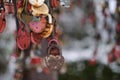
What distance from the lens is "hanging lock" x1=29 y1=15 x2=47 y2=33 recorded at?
1438 millimetres

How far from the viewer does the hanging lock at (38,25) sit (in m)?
1.44

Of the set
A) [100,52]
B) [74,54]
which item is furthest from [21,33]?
[74,54]

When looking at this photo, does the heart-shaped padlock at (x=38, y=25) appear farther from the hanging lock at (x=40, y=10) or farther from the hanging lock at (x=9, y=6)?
the hanging lock at (x=9, y=6)

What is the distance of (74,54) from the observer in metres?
7.62

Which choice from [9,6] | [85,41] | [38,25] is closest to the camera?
[38,25]

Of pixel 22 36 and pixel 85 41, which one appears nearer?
pixel 22 36

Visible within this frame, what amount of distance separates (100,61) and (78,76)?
23.1 inches

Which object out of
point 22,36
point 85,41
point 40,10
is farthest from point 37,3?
point 85,41

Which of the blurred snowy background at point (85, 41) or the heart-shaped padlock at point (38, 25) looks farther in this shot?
the blurred snowy background at point (85, 41)

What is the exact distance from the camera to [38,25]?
4.72ft

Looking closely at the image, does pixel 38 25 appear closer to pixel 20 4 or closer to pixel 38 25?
pixel 38 25

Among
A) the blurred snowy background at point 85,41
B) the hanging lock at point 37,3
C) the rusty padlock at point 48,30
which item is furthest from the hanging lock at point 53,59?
the blurred snowy background at point 85,41

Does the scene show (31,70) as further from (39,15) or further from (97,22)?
(97,22)

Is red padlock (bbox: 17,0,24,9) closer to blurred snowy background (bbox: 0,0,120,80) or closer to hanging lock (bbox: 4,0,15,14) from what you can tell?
hanging lock (bbox: 4,0,15,14)
